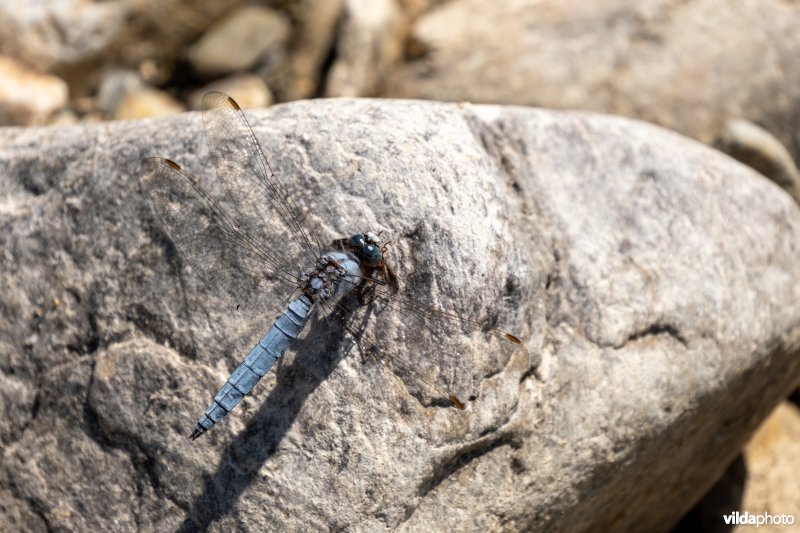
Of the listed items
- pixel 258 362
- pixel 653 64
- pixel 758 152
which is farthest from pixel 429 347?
pixel 653 64

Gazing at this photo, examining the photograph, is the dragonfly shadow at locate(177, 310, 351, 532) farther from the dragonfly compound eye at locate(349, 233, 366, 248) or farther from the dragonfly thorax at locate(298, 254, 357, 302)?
the dragonfly compound eye at locate(349, 233, 366, 248)

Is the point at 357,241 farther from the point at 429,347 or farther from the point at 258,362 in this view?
the point at 258,362

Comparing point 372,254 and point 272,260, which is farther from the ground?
point 372,254

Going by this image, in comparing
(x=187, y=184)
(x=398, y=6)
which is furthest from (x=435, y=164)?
(x=398, y=6)

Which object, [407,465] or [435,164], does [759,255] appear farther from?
[407,465]

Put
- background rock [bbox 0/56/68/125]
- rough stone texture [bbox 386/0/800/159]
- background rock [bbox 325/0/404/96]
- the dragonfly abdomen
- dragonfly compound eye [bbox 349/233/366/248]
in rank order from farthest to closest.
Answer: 1. background rock [bbox 0/56/68/125]
2. background rock [bbox 325/0/404/96]
3. rough stone texture [bbox 386/0/800/159]
4. dragonfly compound eye [bbox 349/233/366/248]
5. the dragonfly abdomen

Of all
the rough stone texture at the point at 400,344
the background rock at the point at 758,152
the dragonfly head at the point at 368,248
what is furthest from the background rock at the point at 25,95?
the background rock at the point at 758,152

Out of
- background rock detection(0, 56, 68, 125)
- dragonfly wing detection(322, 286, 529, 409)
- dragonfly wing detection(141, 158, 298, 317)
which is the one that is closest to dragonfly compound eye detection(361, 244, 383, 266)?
dragonfly wing detection(322, 286, 529, 409)

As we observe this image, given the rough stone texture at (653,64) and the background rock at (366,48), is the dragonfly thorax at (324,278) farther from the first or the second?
the background rock at (366,48)
